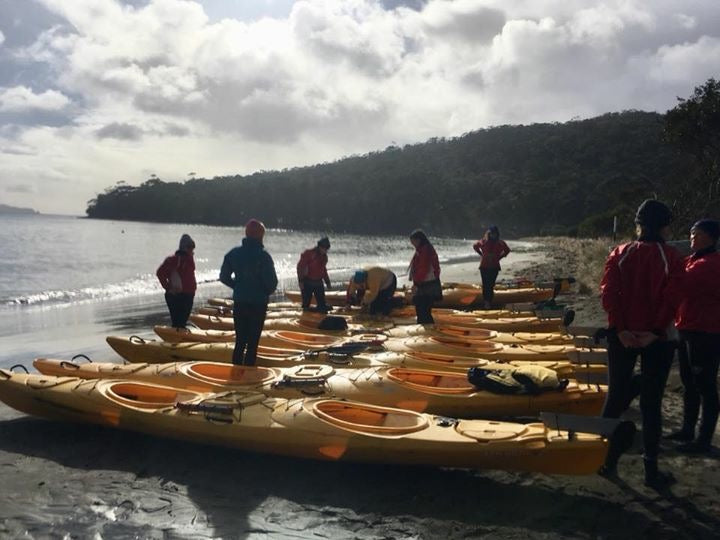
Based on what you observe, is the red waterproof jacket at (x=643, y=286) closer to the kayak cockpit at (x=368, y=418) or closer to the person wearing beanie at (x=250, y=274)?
the kayak cockpit at (x=368, y=418)

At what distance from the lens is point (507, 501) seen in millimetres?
3572

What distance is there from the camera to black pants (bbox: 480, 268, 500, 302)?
10719mm

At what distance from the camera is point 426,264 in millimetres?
8141

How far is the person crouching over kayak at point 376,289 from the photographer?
9.49 metres

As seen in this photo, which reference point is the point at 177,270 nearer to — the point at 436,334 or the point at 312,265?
the point at 312,265

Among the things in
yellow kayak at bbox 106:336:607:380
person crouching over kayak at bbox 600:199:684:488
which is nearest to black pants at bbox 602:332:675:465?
person crouching over kayak at bbox 600:199:684:488

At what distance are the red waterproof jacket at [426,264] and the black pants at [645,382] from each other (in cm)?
463

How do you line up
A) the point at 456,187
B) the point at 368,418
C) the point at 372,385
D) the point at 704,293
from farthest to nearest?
the point at 456,187
the point at 372,385
the point at 368,418
the point at 704,293

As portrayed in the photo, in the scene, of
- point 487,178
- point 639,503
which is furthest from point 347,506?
point 487,178

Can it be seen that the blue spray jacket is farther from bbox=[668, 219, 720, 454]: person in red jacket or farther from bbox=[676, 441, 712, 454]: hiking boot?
bbox=[676, 441, 712, 454]: hiking boot

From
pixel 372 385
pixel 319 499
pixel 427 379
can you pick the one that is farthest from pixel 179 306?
pixel 319 499

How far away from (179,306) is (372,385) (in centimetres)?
384

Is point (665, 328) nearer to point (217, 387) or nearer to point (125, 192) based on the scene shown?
point (217, 387)

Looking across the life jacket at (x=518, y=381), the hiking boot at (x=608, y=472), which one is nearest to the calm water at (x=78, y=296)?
the life jacket at (x=518, y=381)
